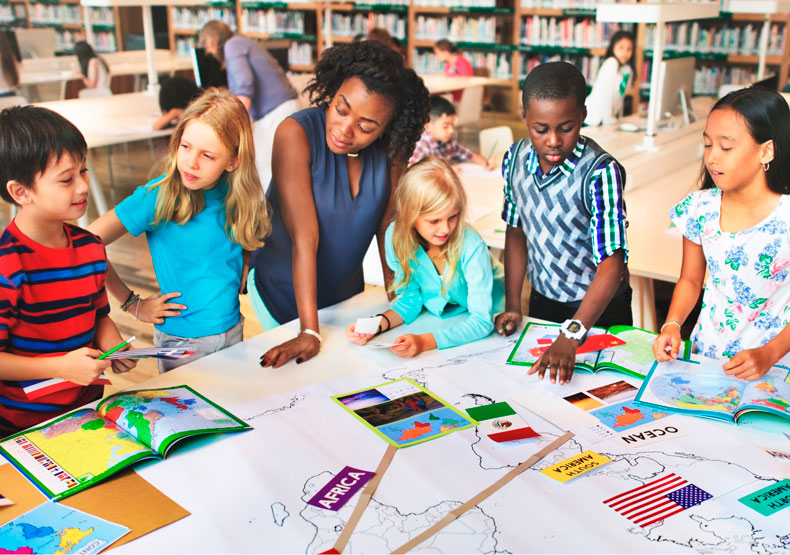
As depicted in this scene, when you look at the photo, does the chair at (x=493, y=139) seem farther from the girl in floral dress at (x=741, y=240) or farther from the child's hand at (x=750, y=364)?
the child's hand at (x=750, y=364)

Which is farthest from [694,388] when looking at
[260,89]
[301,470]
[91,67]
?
[91,67]

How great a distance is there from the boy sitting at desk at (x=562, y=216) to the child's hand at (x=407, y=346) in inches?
9.6

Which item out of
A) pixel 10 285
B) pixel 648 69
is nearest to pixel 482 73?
pixel 648 69

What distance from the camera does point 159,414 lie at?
1370 mm

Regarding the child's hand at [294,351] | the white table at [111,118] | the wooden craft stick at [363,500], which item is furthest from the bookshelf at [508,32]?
the wooden craft stick at [363,500]

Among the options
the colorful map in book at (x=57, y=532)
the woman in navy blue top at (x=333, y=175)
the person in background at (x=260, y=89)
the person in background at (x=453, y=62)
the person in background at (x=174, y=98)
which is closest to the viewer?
the colorful map in book at (x=57, y=532)

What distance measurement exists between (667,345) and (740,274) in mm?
244

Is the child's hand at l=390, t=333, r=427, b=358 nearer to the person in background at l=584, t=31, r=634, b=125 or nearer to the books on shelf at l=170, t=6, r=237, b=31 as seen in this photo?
the person in background at l=584, t=31, r=634, b=125

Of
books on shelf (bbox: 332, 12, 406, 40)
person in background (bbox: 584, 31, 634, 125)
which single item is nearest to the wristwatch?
person in background (bbox: 584, 31, 634, 125)

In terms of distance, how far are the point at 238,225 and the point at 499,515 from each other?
971 mm

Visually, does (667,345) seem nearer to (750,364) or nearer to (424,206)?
(750,364)

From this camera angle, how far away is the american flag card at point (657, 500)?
1.17 meters

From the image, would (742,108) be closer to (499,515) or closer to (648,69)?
(499,515)

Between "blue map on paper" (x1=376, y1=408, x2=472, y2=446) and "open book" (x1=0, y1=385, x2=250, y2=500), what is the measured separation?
283 mm
